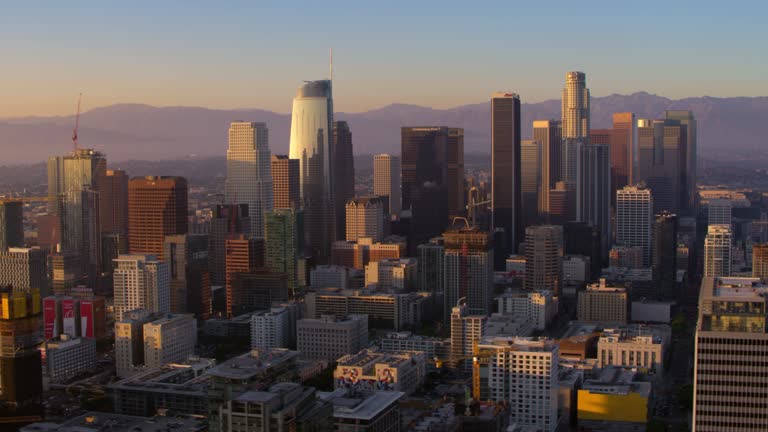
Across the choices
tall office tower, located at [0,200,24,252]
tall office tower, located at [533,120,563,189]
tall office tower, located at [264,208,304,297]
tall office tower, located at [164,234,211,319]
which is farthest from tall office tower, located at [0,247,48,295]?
tall office tower, located at [533,120,563,189]

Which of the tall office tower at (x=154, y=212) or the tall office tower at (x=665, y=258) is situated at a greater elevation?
the tall office tower at (x=154, y=212)

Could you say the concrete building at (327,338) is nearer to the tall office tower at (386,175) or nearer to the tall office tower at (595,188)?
the tall office tower at (595,188)

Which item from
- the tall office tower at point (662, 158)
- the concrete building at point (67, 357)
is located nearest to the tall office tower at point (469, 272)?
the concrete building at point (67, 357)

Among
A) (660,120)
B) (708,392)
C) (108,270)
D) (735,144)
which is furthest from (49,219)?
(735,144)

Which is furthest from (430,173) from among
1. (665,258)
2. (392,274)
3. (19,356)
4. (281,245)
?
(19,356)

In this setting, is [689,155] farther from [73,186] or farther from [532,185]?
[73,186]

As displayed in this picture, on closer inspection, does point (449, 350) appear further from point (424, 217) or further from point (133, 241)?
point (424, 217)
